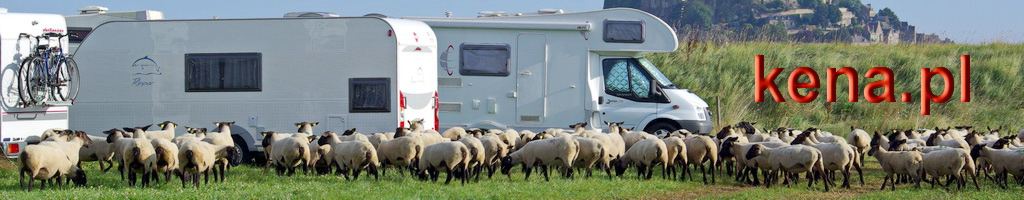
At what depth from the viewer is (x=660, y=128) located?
28.4 metres

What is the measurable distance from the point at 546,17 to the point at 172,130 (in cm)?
727

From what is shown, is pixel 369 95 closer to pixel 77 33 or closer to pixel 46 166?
pixel 77 33

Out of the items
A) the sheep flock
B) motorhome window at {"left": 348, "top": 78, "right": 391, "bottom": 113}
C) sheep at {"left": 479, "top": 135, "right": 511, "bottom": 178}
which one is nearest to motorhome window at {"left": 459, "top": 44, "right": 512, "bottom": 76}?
motorhome window at {"left": 348, "top": 78, "right": 391, "bottom": 113}

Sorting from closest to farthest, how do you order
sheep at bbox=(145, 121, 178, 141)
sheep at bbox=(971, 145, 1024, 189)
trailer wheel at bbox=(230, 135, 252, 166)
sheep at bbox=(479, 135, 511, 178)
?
sheep at bbox=(971, 145, 1024, 189) → sheep at bbox=(479, 135, 511, 178) → sheep at bbox=(145, 121, 178, 141) → trailer wheel at bbox=(230, 135, 252, 166)

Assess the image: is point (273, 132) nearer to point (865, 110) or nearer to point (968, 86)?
point (865, 110)

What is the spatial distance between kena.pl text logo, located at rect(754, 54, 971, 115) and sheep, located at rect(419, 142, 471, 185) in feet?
65.0

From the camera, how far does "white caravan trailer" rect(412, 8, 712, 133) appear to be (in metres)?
27.7

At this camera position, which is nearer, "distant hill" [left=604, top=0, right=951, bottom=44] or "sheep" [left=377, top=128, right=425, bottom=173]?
"sheep" [left=377, top=128, right=425, bottom=173]

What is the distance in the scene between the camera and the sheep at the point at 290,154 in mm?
21469

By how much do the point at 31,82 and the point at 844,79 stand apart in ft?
82.0

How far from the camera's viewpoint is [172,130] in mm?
23750

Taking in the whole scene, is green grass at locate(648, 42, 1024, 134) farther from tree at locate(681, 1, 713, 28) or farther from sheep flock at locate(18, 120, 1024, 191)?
tree at locate(681, 1, 713, 28)

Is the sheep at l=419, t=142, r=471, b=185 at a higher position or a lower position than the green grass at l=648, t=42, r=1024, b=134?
lower

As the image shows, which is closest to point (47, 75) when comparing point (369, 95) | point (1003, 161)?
point (369, 95)
